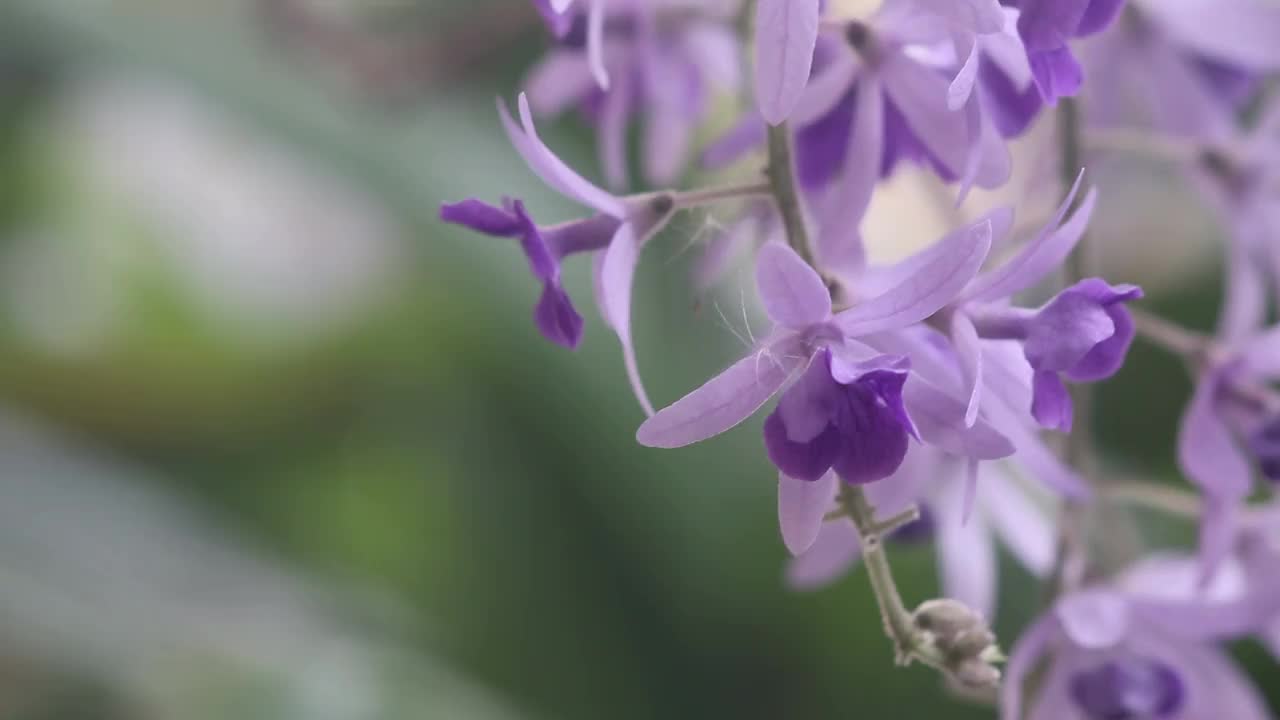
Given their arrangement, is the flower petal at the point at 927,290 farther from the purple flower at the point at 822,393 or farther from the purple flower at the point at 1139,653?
the purple flower at the point at 1139,653

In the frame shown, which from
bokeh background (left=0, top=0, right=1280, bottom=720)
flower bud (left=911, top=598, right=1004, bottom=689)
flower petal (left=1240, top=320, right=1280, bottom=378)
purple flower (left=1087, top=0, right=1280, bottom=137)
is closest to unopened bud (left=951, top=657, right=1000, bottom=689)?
flower bud (left=911, top=598, right=1004, bottom=689)

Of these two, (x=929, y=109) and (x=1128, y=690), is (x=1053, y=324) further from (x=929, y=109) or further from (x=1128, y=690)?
(x=1128, y=690)

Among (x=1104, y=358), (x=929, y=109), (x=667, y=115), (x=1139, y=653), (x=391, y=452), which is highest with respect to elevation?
(x=391, y=452)

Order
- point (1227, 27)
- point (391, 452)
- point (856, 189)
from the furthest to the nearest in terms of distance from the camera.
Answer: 1. point (391, 452)
2. point (1227, 27)
3. point (856, 189)

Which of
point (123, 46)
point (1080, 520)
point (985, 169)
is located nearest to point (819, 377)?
point (985, 169)

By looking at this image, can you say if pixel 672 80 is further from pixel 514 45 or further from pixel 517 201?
pixel 514 45

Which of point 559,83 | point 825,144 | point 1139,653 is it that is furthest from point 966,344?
point 559,83
